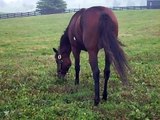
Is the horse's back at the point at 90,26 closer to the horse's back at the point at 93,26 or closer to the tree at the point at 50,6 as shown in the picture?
the horse's back at the point at 93,26

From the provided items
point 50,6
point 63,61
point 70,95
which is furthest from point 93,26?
point 50,6

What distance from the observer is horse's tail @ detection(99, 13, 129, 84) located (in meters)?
8.02

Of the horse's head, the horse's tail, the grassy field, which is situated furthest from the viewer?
the horse's head

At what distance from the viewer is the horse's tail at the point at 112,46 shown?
316 inches

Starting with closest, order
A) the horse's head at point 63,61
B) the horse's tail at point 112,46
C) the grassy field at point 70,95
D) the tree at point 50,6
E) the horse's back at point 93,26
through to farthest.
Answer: the grassy field at point 70,95, the horse's tail at point 112,46, the horse's back at point 93,26, the horse's head at point 63,61, the tree at point 50,6

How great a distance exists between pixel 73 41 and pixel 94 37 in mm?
1775

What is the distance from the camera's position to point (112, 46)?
26.9 feet

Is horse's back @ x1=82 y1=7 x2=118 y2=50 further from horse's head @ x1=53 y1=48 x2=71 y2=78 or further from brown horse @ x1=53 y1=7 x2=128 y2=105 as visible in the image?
horse's head @ x1=53 y1=48 x2=71 y2=78

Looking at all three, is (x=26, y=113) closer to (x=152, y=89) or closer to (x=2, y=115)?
(x=2, y=115)

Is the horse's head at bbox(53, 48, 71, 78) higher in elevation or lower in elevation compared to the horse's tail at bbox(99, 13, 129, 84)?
lower

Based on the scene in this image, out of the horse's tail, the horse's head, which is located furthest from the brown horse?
the horse's head

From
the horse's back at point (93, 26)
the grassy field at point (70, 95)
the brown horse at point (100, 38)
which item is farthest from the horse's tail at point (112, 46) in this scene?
the grassy field at point (70, 95)

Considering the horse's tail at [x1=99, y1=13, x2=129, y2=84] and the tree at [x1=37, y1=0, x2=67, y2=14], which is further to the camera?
the tree at [x1=37, y1=0, x2=67, y2=14]

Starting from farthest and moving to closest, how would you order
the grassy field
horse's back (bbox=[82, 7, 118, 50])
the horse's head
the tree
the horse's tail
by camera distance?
1. the tree
2. the horse's head
3. horse's back (bbox=[82, 7, 118, 50])
4. the horse's tail
5. the grassy field
